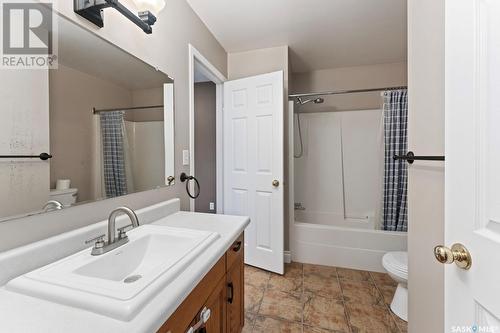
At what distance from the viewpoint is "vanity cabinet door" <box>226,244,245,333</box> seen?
3.65 feet

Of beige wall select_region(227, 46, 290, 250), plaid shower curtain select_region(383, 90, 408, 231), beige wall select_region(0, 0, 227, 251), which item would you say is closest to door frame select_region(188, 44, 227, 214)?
beige wall select_region(0, 0, 227, 251)

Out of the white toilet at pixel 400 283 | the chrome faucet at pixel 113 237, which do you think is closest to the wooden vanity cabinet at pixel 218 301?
the chrome faucet at pixel 113 237

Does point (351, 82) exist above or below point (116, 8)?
above

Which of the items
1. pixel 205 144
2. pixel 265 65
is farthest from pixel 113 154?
pixel 205 144

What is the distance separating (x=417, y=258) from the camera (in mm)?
1101

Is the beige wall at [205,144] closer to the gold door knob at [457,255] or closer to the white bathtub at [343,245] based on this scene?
the white bathtub at [343,245]

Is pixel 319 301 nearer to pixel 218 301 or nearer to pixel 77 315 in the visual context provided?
pixel 218 301

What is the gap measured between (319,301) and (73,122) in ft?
6.63

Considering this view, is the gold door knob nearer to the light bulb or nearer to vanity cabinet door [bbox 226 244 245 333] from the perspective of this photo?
vanity cabinet door [bbox 226 244 245 333]

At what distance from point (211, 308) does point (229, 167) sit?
175 centimetres

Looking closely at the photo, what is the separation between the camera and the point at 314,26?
6.97 ft

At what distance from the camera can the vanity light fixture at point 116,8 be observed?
93cm

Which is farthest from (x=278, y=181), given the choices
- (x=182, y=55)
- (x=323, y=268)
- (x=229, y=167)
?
(x=182, y=55)

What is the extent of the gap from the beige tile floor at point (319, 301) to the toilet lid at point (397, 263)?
32cm
